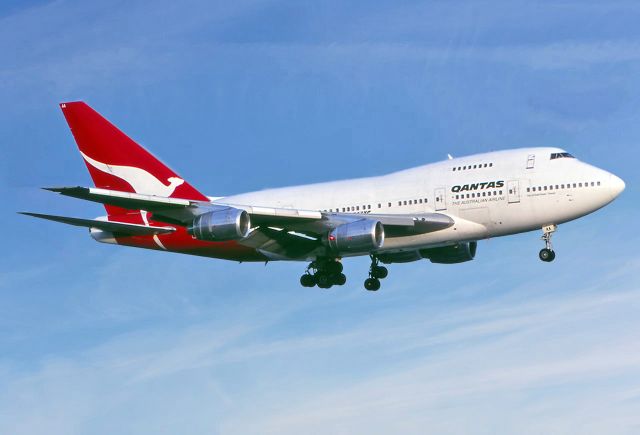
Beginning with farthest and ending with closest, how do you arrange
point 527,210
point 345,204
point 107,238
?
point 107,238
point 345,204
point 527,210

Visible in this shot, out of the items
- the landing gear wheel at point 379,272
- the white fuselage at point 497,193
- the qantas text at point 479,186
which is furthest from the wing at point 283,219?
the landing gear wheel at point 379,272

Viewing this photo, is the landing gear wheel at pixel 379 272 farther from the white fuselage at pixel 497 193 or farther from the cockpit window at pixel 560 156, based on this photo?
the cockpit window at pixel 560 156

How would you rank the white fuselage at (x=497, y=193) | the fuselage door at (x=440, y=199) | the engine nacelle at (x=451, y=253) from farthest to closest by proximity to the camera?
the engine nacelle at (x=451, y=253) < the fuselage door at (x=440, y=199) < the white fuselage at (x=497, y=193)

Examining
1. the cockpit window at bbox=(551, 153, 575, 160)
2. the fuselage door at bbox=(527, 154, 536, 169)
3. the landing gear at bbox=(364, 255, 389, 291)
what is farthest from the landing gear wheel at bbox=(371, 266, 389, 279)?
the cockpit window at bbox=(551, 153, 575, 160)

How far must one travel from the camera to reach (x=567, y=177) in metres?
44.3

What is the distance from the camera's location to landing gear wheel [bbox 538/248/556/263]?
44.7 metres

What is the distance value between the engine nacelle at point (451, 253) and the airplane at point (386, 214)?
0.17 ft

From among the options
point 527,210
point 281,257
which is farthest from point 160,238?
point 527,210

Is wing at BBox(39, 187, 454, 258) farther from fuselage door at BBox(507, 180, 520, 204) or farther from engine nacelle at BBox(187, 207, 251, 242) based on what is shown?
fuselage door at BBox(507, 180, 520, 204)

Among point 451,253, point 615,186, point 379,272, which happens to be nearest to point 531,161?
point 615,186

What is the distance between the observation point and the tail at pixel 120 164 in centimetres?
5312

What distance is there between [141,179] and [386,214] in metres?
14.5

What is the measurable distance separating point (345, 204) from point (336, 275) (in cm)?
395

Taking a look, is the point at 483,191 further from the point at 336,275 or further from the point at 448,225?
the point at 336,275
